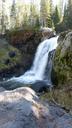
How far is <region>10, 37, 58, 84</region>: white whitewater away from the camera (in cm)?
3125

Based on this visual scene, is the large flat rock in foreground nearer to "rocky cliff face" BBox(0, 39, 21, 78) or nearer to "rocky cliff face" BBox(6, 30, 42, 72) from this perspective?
"rocky cliff face" BBox(0, 39, 21, 78)

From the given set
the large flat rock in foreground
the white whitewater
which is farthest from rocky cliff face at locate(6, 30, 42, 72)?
the large flat rock in foreground

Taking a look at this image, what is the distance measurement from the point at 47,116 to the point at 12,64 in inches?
1341

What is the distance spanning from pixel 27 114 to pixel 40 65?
94.8 ft

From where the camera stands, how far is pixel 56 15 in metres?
72.4

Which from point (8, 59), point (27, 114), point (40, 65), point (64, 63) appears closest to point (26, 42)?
point (8, 59)

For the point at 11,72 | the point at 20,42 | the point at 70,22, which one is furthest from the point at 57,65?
the point at 70,22

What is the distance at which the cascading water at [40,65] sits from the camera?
30322 mm

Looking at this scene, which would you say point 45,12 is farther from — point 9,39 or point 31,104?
point 31,104

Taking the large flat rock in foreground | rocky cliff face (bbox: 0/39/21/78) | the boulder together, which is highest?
the large flat rock in foreground

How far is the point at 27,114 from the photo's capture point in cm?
456

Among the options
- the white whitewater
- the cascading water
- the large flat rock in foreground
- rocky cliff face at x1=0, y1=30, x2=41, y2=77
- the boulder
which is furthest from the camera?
rocky cliff face at x1=0, y1=30, x2=41, y2=77

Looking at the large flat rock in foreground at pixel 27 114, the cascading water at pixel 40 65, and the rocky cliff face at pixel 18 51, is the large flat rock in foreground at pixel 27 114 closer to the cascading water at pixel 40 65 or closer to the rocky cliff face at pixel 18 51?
the cascading water at pixel 40 65

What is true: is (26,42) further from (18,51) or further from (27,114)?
(27,114)
